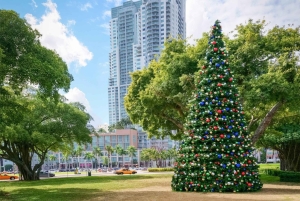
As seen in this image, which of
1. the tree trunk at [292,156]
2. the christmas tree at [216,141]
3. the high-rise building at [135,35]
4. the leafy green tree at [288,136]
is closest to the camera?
the christmas tree at [216,141]

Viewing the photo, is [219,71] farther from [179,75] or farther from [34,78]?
[34,78]

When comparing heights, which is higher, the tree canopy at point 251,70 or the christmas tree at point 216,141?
the tree canopy at point 251,70

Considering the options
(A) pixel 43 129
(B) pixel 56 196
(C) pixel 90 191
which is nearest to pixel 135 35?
(A) pixel 43 129

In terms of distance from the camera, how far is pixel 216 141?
47.0 ft

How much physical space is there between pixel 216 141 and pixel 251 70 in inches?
253

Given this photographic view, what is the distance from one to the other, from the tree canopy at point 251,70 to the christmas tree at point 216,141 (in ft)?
8.13

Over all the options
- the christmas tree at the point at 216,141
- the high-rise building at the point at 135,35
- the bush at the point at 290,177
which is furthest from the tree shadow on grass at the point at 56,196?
the high-rise building at the point at 135,35

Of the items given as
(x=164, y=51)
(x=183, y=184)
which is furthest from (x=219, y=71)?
(x=164, y=51)

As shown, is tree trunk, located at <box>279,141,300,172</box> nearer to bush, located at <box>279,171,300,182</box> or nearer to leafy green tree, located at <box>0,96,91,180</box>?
bush, located at <box>279,171,300,182</box>

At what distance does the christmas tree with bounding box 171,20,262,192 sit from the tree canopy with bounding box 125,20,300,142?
2478 millimetres

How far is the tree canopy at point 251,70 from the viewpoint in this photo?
55.4 ft

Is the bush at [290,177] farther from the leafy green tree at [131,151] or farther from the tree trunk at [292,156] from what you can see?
the leafy green tree at [131,151]

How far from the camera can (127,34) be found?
487 feet

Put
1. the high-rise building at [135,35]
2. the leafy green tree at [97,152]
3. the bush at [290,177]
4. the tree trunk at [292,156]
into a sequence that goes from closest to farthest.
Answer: the bush at [290,177], the tree trunk at [292,156], the leafy green tree at [97,152], the high-rise building at [135,35]
